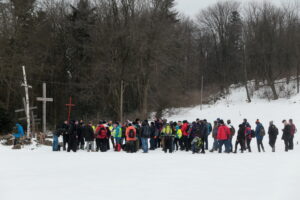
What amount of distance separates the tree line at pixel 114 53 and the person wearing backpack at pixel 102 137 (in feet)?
32.5

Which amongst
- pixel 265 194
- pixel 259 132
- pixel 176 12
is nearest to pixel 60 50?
pixel 176 12

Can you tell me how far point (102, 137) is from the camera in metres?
22.2

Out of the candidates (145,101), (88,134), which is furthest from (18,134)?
(145,101)

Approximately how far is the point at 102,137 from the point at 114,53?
1566 centimetres

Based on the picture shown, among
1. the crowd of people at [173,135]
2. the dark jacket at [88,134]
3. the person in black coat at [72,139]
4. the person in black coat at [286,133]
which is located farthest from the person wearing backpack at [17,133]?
the person in black coat at [286,133]

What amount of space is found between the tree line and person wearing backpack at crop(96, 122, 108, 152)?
989 centimetres

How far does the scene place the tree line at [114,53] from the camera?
116ft

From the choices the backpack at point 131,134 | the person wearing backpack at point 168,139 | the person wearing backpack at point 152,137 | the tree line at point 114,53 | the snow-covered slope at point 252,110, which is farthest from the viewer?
the snow-covered slope at point 252,110

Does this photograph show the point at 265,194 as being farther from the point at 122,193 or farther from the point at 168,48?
the point at 168,48

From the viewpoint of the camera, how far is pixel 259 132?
21.9 metres

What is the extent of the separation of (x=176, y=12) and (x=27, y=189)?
3934 centimetres

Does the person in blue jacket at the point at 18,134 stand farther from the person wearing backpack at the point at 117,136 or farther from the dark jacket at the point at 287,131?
the dark jacket at the point at 287,131

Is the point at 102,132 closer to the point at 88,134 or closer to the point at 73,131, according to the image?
the point at 88,134

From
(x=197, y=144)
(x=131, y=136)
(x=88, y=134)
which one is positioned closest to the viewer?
(x=197, y=144)
